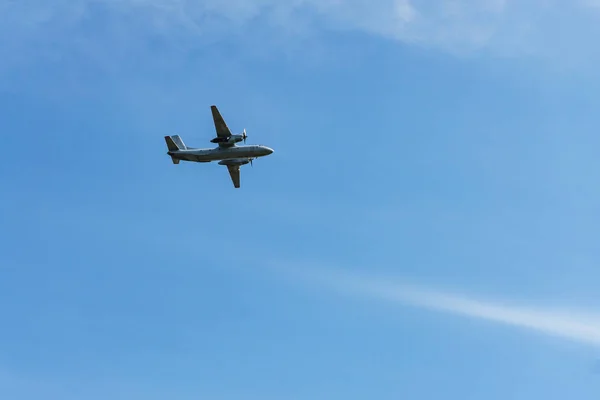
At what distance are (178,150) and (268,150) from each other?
60.2 ft

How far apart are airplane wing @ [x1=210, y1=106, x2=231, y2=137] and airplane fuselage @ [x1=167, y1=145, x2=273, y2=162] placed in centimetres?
298

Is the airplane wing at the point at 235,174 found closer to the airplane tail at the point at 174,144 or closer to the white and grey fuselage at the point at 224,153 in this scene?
the white and grey fuselage at the point at 224,153

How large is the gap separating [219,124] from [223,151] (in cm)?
540

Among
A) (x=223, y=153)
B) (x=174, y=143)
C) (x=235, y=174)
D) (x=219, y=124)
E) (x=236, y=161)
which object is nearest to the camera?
(x=219, y=124)

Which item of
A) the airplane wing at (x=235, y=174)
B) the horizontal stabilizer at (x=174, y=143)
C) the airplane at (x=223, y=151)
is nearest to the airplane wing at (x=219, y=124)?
the airplane at (x=223, y=151)

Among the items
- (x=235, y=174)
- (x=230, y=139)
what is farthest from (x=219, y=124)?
(x=235, y=174)

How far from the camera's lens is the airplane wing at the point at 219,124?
582 ft

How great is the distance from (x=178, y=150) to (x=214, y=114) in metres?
11.5

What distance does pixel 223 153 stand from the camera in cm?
18000

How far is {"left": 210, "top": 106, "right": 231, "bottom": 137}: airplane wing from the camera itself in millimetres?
177500

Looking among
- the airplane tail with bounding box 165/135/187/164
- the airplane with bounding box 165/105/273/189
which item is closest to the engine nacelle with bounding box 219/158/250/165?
the airplane with bounding box 165/105/273/189

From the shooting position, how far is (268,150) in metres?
179

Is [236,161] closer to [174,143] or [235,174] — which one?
[235,174]

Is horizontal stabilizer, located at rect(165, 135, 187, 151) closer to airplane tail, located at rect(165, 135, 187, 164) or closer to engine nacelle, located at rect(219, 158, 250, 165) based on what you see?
airplane tail, located at rect(165, 135, 187, 164)
